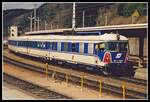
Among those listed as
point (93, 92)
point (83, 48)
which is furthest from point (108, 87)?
point (83, 48)

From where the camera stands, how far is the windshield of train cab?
30781 mm

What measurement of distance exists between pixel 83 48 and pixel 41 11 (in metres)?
84.5

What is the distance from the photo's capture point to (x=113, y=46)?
31.0m

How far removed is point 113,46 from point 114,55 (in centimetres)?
65

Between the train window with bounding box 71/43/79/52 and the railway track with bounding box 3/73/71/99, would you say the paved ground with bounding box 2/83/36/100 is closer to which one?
the railway track with bounding box 3/73/71/99

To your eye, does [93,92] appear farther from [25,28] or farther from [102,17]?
[25,28]

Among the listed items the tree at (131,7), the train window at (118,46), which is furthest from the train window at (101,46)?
the tree at (131,7)

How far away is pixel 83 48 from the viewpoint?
1304 inches

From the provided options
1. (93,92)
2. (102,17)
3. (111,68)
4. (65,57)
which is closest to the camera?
(93,92)

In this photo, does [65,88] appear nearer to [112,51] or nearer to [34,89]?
[34,89]

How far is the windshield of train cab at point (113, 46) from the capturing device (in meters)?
30.8

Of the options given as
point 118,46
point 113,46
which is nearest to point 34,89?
point 113,46

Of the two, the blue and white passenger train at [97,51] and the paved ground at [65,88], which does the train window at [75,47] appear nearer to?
the blue and white passenger train at [97,51]

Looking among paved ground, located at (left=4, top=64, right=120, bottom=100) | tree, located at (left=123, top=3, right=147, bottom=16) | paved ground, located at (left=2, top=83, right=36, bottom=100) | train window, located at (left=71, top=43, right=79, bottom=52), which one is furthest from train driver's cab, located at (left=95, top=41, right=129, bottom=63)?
tree, located at (left=123, top=3, right=147, bottom=16)
